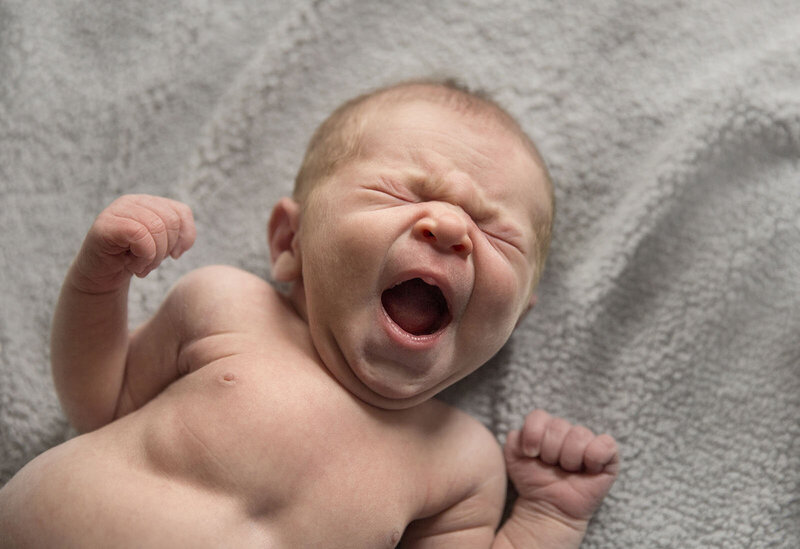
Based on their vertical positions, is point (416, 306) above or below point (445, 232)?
below

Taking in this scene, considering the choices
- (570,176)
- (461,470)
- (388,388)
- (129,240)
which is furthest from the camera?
(570,176)

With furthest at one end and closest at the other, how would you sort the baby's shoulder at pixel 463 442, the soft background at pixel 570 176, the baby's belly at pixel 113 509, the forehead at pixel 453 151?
the soft background at pixel 570 176
the baby's shoulder at pixel 463 442
the forehead at pixel 453 151
the baby's belly at pixel 113 509

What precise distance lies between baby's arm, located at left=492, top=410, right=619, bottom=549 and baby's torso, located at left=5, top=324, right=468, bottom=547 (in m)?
0.23

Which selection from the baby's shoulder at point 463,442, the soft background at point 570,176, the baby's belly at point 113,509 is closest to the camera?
the baby's belly at point 113,509

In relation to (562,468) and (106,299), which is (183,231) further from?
(562,468)

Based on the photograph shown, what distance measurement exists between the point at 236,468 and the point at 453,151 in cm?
55

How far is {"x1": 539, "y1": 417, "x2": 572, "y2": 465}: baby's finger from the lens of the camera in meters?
1.33

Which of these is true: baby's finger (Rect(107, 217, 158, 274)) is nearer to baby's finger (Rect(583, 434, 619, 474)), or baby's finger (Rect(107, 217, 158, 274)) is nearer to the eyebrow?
the eyebrow

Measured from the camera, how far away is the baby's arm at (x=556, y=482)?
1.31 m

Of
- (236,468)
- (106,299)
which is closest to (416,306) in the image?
(236,468)

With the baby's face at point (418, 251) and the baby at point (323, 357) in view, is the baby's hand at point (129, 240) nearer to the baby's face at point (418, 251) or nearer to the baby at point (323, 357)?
the baby at point (323, 357)

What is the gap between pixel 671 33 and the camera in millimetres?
1521

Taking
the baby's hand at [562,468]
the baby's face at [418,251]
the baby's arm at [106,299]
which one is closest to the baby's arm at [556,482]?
the baby's hand at [562,468]

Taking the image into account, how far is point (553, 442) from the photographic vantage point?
4.38ft
